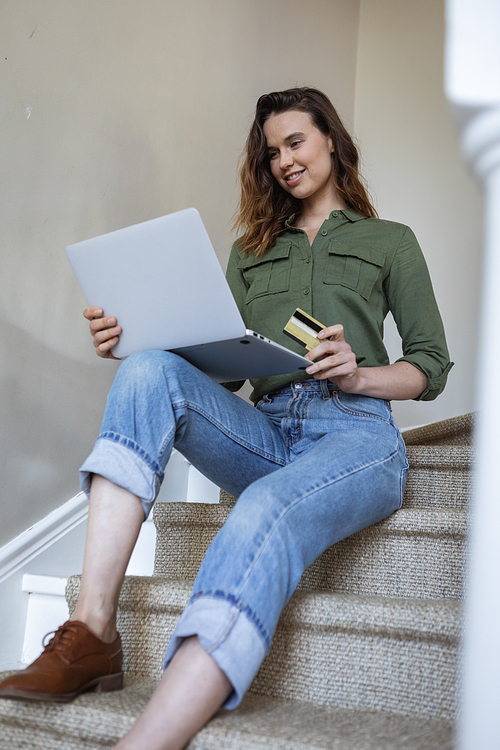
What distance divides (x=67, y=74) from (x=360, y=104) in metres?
1.55

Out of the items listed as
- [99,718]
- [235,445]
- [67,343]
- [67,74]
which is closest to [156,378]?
[235,445]

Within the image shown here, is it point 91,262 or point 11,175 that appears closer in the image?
point 91,262

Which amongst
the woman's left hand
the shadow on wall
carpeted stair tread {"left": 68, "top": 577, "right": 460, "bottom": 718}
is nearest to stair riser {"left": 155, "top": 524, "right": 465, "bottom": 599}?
carpeted stair tread {"left": 68, "top": 577, "right": 460, "bottom": 718}

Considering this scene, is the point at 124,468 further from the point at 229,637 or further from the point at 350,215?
the point at 350,215

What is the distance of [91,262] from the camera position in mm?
964

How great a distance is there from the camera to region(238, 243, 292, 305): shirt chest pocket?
129cm

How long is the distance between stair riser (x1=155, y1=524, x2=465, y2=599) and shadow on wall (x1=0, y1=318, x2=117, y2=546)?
599mm

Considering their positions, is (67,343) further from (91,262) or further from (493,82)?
(493,82)

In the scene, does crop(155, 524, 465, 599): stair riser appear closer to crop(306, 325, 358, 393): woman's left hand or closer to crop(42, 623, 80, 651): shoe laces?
crop(306, 325, 358, 393): woman's left hand

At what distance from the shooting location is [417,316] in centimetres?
121

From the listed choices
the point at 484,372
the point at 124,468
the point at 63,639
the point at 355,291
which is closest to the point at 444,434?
the point at 355,291

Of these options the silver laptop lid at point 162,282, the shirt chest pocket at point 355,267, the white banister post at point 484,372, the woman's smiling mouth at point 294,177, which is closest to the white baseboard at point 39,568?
the silver laptop lid at point 162,282

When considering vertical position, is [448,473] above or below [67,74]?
below

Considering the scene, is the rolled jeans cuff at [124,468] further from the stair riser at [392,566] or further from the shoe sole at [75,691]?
the stair riser at [392,566]
